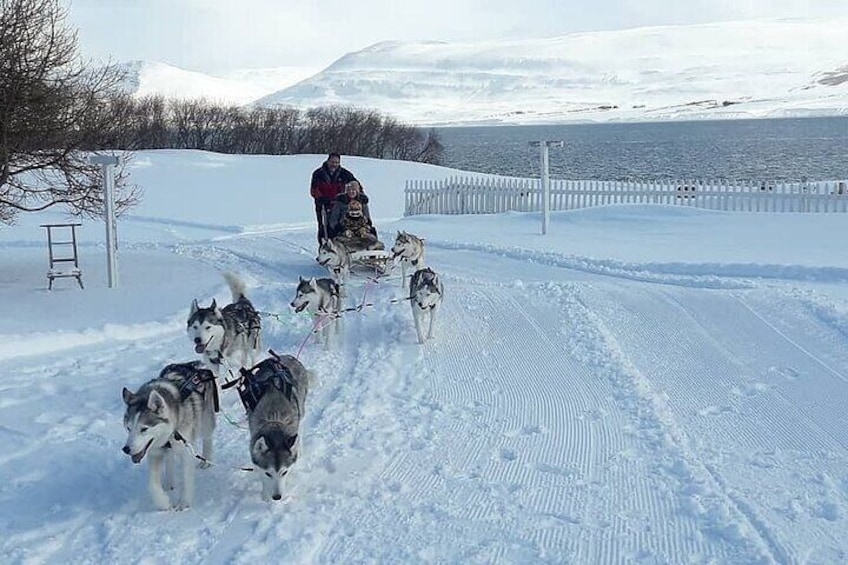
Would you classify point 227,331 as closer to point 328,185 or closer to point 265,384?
point 265,384

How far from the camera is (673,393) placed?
7.12m

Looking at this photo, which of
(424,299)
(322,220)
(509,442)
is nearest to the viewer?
(509,442)

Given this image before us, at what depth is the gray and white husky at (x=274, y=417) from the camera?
488 centimetres

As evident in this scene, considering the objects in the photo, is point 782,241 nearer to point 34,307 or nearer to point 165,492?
point 34,307

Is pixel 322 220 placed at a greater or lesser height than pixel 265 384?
greater

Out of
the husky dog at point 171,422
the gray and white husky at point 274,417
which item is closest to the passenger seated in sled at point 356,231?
the gray and white husky at point 274,417

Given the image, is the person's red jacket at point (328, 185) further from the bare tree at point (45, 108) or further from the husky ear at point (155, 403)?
the husky ear at point (155, 403)

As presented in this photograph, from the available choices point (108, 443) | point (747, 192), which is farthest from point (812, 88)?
point (108, 443)

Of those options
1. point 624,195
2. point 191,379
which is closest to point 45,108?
point 191,379

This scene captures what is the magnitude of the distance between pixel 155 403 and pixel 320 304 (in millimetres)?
4134

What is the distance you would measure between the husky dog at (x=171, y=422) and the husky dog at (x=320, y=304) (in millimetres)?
3256

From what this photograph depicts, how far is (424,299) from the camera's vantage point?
875cm

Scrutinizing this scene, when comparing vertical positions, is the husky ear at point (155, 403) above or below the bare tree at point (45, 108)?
below

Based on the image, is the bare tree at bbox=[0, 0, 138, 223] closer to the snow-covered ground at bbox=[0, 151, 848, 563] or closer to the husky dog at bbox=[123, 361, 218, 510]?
the snow-covered ground at bbox=[0, 151, 848, 563]
